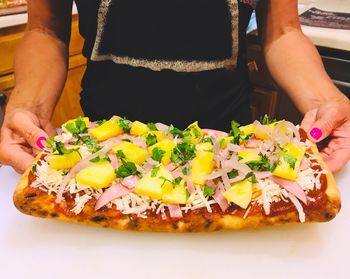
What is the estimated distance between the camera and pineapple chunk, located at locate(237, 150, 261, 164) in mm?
777

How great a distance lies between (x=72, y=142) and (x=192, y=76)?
384 mm

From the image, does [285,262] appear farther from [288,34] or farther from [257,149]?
[288,34]

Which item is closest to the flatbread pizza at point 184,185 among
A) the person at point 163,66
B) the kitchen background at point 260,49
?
the person at point 163,66

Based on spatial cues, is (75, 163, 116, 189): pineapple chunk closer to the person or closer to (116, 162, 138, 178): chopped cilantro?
(116, 162, 138, 178): chopped cilantro

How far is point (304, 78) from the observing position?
37.6 inches

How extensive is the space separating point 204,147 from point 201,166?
78 millimetres

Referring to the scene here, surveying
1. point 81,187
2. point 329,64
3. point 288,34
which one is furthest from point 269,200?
point 329,64

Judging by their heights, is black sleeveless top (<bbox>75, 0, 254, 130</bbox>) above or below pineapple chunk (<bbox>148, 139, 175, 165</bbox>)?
above

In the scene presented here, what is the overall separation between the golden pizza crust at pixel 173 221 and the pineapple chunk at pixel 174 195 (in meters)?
0.04

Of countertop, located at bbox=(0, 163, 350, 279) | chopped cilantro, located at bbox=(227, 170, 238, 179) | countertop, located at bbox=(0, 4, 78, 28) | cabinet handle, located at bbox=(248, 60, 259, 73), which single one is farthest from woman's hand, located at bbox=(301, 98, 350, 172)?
countertop, located at bbox=(0, 4, 78, 28)

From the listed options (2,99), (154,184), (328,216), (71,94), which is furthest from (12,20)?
(328,216)

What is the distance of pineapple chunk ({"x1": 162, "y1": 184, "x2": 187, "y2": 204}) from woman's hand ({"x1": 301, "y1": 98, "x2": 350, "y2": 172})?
13.1 inches

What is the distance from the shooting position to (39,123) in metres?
0.96

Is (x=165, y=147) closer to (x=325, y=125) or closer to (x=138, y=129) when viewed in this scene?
(x=138, y=129)
